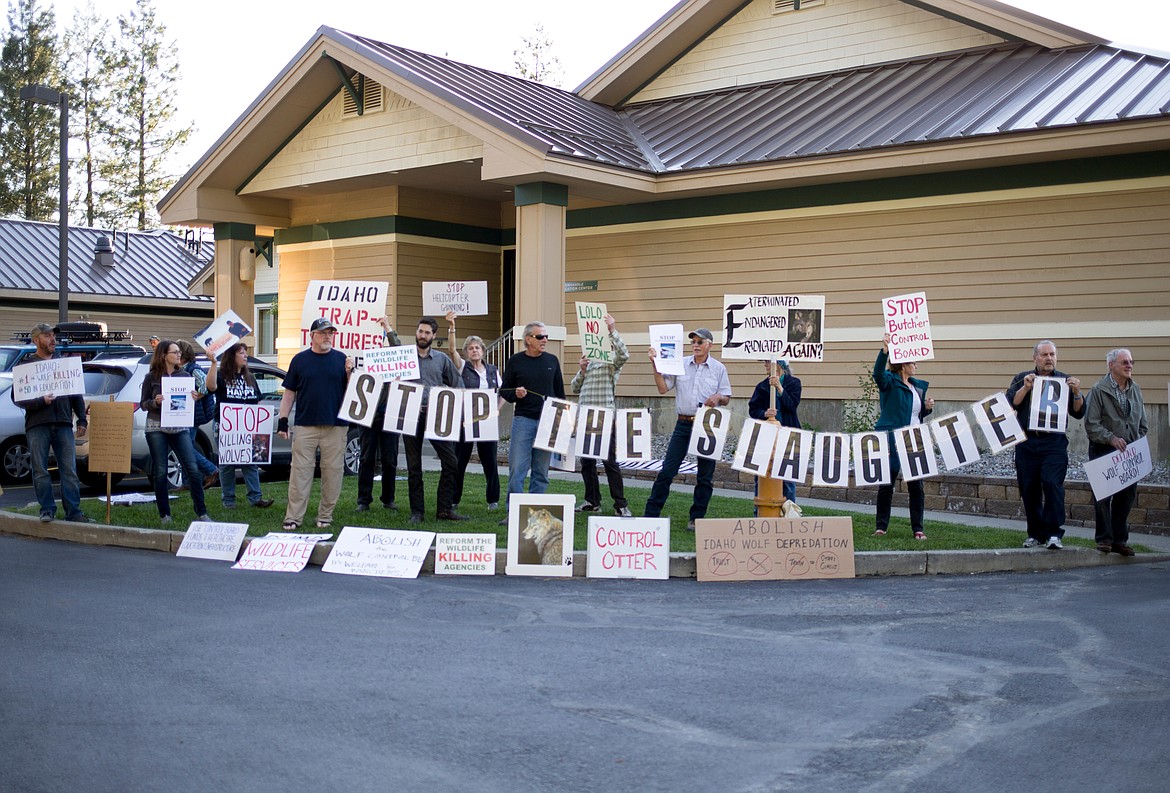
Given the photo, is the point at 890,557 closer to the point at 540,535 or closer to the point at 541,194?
the point at 540,535

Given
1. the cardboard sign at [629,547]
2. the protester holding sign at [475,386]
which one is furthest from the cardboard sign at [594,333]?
the cardboard sign at [629,547]

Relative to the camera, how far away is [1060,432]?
425 inches

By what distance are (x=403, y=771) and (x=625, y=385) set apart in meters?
16.1

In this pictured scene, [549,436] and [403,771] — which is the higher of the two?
[549,436]

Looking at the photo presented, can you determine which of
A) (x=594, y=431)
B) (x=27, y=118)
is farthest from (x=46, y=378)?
(x=27, y=118)

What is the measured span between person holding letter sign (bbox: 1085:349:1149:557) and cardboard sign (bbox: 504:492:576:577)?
4.86 metres

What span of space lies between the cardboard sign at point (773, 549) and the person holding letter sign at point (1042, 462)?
2.07m

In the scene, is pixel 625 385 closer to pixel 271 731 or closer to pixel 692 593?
pixel 692 593

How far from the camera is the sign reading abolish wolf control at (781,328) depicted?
1080 centimetres

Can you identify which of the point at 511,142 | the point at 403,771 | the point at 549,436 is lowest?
the point at 403,771

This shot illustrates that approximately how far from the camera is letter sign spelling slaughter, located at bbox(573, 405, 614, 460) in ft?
37.3

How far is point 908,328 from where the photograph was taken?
10.8 meters

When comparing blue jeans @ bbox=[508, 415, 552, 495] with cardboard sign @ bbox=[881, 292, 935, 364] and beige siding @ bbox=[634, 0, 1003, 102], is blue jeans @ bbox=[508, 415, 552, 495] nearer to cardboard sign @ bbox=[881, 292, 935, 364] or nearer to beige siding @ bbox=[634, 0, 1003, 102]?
cardboard sign @ bbox=[881, 292, 935, 364]

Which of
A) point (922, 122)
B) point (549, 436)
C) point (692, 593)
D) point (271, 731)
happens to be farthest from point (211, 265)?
point (271, 731)
